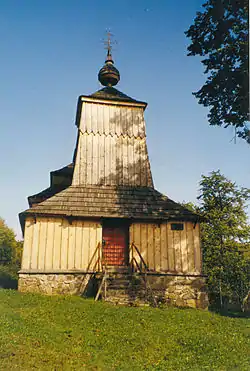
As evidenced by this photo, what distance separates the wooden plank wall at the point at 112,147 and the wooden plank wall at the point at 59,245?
3112 mm

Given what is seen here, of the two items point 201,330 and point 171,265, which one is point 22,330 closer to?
point 201,330

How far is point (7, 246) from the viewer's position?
47.2 metres

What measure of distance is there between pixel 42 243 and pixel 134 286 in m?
4.57

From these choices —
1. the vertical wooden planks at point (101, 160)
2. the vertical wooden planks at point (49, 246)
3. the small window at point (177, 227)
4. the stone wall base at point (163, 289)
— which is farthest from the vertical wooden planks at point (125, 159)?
the stone wall base at point (163, 289)

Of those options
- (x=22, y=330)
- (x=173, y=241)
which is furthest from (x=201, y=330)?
(x=173, y=241)

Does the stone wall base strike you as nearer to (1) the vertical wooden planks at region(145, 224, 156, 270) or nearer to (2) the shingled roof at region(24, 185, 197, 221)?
(1) the vertical wooden planks at region(145, 224, 156, 270)

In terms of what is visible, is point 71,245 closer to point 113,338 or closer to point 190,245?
point 190,245

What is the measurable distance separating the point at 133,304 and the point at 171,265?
343cm

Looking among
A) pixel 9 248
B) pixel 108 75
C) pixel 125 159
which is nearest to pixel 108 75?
pixel 108 75

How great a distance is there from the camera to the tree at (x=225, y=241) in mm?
26578

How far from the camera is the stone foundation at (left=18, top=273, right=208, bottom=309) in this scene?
51.0 ft

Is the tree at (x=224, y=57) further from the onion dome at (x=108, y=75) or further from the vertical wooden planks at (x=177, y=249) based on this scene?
the onion dome at (x=108, y=75)

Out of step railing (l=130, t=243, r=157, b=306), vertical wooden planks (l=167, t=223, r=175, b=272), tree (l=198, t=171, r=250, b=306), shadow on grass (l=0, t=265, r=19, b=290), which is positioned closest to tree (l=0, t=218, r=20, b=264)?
shadow on grass (l=0, t=265, r=19, b=290)

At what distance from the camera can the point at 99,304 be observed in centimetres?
1398
